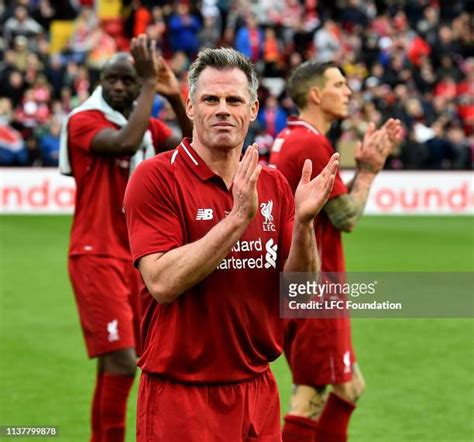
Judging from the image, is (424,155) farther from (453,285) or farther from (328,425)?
(328,425)

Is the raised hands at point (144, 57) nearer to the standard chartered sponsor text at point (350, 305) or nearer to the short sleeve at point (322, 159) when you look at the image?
the short sleeve at point (322, 159)

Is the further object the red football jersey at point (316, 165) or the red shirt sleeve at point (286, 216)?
the red football jersey at point (316, 165)

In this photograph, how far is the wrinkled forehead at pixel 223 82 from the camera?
4.50 metres

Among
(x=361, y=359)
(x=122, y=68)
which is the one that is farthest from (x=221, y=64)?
(x=361, y=359)

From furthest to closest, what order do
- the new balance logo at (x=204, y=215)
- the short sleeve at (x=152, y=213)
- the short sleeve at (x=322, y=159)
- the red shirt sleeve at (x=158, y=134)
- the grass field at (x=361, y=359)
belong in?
the grass field at (x=361, y=359) → the red shirt sleeve at (x=158, y=134) → the short sleeve at (x=322, y=159) → the new balance logo at (x=204, y=215) → the short sleeve at (x=152, y=213)

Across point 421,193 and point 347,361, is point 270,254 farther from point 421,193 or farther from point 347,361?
point 421,193

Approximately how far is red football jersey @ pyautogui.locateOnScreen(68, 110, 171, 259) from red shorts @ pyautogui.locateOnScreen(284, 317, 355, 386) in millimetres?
1259

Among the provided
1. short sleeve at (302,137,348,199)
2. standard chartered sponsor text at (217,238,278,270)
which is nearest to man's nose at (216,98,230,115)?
standard chartered sponsor text at (217,238,278,270)

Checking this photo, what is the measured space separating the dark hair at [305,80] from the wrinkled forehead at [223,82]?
2722 millimetres

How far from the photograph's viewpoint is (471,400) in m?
9.28

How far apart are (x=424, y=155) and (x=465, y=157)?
3.26 ft

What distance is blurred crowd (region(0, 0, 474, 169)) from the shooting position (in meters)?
23.7

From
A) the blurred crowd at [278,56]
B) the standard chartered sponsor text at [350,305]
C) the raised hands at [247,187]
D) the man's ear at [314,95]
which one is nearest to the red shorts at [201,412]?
the raised hands at [247,187]

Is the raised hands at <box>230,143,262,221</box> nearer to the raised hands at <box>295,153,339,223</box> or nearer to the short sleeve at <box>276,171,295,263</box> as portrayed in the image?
the raised hands at <box>295,153,339,223</box>
